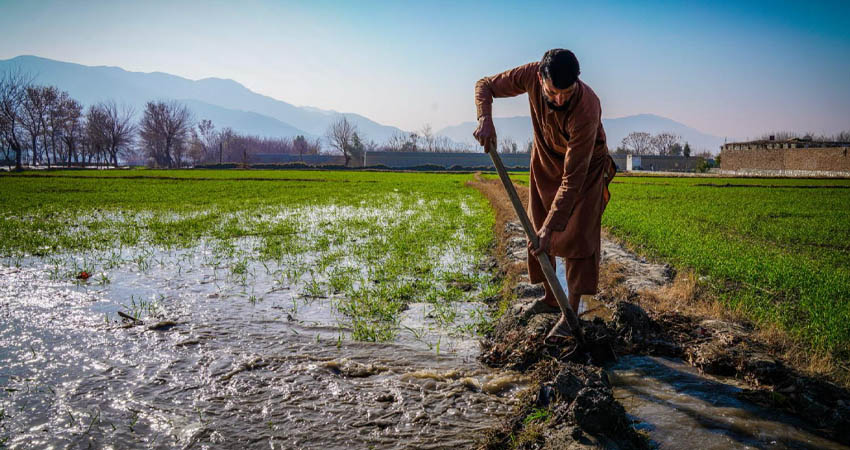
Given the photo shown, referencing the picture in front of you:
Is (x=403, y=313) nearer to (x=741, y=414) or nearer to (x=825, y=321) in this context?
(x=741, y=414)

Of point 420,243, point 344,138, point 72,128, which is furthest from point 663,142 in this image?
point 420,243

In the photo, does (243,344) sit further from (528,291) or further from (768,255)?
(768,255)

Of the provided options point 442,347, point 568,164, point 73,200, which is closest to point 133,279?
point 442,347

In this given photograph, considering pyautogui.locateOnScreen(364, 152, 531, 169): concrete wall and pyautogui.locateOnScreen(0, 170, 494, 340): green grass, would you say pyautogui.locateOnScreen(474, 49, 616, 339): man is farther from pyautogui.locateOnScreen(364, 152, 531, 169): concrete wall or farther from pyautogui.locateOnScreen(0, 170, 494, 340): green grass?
pyautogui.locateOnScreen(364, 152, 531, 169): concrete wall

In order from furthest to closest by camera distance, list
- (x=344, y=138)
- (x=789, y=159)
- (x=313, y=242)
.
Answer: (x=344, y=138), (x=789, y=159), (x=313, y=242)

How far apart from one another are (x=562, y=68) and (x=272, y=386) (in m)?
2.60

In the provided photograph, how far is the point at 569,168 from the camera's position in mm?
2992

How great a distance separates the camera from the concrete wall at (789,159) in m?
41.9

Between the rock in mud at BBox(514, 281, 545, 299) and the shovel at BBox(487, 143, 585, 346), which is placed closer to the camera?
the shovel at BBox(487, 143, 585, 346)

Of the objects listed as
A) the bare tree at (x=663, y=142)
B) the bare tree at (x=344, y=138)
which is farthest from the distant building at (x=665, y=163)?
the bare tree at (x=344, y=138)

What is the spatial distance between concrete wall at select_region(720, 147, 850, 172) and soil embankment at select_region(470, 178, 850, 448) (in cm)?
5033

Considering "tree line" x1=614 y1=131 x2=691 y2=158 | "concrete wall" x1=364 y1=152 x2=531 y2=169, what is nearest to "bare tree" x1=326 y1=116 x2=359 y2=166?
"concrete wall" x1=364 y1=152 x2=531 y2=169

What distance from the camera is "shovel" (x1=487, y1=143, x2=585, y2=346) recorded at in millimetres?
2982

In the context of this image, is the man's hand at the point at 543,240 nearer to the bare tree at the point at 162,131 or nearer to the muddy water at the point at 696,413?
the muddy water at the point at 696,413
